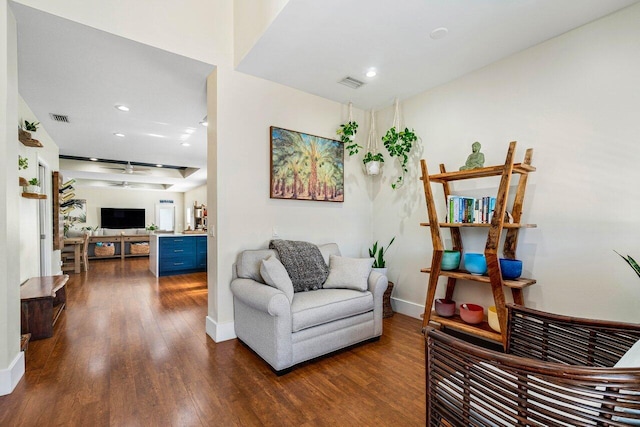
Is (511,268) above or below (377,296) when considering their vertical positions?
above

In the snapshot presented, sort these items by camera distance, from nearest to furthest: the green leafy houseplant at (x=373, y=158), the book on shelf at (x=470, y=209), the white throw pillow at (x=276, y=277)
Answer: the white throw pillow at (x=276, y=277) → the book on shelf at (x=470, y=209) → the green leafy houseplant at (x=373, y=158)

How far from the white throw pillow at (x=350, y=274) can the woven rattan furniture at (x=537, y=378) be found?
4.17 ft

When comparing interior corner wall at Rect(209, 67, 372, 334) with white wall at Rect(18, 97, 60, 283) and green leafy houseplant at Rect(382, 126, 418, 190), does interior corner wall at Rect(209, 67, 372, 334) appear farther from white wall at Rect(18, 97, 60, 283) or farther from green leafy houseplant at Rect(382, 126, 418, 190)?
white wall at Rect(18, 97, 60, 283)

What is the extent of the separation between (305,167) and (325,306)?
1.61 meters

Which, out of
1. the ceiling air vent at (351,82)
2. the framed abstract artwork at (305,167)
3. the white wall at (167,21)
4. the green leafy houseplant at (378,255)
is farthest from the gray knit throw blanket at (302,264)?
the white wall at (167,21)

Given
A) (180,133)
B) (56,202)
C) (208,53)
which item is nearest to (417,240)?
(208,53)

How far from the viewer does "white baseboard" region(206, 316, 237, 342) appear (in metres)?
2.68

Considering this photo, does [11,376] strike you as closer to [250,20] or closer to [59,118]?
[250,20]

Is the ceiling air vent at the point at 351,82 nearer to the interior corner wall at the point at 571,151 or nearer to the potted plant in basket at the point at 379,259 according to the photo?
the interior corner wall at the point at 571,151

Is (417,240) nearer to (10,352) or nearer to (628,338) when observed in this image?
(628,338)

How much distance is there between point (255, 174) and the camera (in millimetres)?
2959

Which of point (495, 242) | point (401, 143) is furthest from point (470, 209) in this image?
point (401, 143)

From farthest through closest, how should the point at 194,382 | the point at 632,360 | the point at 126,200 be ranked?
the point at 126,200, the point at 194,382, the point at 632,360

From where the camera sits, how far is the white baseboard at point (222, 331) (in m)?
2.68
